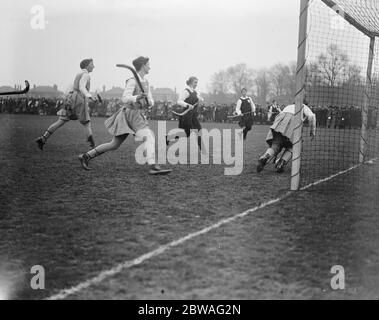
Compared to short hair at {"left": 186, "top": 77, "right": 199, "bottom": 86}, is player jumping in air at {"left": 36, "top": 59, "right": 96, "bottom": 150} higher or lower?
lower

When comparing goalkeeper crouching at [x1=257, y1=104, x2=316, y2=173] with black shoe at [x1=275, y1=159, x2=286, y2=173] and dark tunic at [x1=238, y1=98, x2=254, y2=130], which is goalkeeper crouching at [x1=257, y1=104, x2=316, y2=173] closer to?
black shoe at [x1=275, y1=159, x2=286, y2=173]

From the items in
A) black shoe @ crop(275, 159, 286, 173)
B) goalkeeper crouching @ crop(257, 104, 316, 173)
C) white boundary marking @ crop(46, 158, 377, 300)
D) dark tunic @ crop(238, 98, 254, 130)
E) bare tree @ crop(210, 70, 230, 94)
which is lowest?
white boundary marking @ crop(46, 158, 377, 300)

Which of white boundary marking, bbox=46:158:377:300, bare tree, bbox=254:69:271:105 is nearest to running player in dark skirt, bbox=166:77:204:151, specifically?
white boundary marking, bbox=46:158:377:300

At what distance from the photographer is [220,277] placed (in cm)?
301

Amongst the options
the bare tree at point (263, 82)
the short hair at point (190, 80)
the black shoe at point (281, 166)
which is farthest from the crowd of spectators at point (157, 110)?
the black shoe at point (281, 166)

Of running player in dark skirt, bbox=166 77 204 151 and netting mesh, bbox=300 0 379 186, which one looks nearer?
netting mesh, bbox=300 0 379 186

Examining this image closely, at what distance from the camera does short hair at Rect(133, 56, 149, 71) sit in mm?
6480

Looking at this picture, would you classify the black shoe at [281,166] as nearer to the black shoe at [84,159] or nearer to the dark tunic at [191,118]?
the dark tunic at [191,118]

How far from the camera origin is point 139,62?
6.50 metres

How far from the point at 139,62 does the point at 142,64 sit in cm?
5

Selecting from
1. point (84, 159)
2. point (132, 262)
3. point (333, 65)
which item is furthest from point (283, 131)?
point (132, 262)

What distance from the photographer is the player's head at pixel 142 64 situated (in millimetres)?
6488

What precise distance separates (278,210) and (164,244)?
5.58ft
